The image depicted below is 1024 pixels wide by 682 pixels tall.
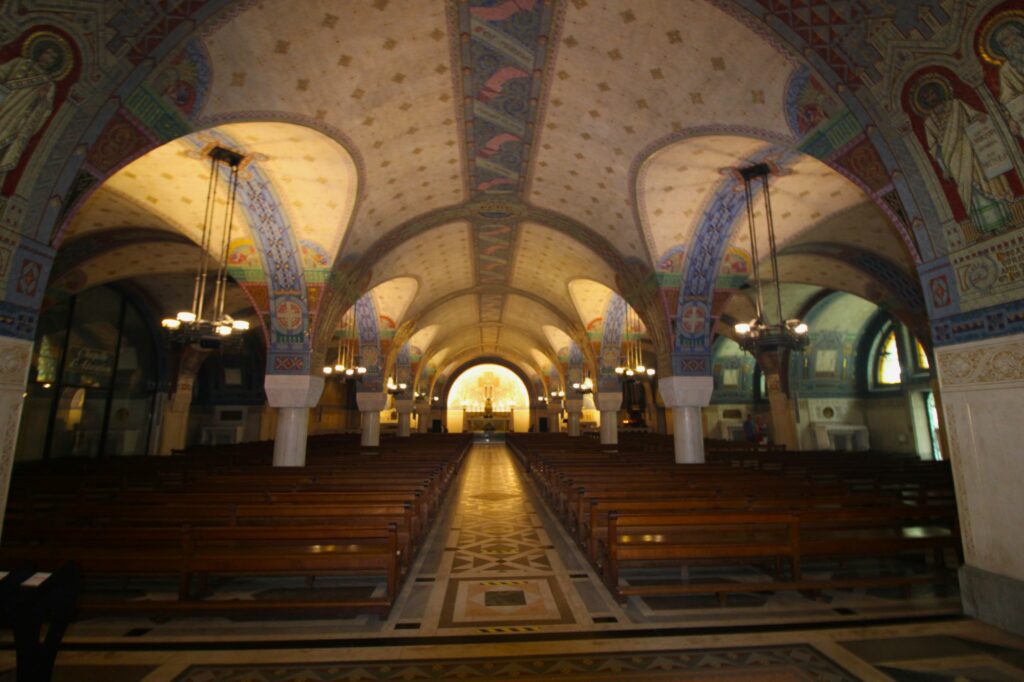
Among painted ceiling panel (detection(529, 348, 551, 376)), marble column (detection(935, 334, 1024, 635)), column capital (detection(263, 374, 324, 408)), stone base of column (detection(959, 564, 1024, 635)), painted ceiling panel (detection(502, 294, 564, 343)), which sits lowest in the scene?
stone base of column (detection(959, 564, 1024, 635))

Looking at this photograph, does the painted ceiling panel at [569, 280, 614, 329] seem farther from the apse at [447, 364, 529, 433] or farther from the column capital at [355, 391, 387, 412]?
the apse at [447, 364, 529, 433]

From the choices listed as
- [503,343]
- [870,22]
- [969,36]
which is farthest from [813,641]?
[503,343]

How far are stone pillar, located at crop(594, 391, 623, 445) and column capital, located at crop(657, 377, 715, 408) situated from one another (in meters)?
7.80

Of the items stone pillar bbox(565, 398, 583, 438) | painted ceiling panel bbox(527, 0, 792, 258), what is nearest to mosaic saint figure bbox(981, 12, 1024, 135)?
painted ceiling panel bbox(527, 0, 792, 258)

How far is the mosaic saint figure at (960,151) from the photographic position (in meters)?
4.33

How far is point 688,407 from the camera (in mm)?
11570

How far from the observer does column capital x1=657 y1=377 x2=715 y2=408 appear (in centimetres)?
1143

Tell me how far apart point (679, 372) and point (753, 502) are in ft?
18.0

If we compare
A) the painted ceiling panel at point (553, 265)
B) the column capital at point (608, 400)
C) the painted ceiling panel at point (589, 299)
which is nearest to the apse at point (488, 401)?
the column capital at point (608, 400)

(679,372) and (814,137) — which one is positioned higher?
(814,137)

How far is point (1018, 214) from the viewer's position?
419 cm

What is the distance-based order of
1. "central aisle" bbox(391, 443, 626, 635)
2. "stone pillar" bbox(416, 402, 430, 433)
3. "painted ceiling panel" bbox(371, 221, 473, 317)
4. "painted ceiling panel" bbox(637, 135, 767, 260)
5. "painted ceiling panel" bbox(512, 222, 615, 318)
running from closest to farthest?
"central aisle" bbox(391, 443, 626, 635), "painted ceiling panel" bbox(637, 135, 767, 260), "painted ceiling panel" bbox(371, 221, 473, 317), "painted ceiling panel" bbox(512, 222, 615, 318), "stone pillar" bbox(416, 402, 430, 433)

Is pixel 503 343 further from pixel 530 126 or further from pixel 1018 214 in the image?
Answer: pixel 1018 214

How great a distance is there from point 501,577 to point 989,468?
15.6 ft
